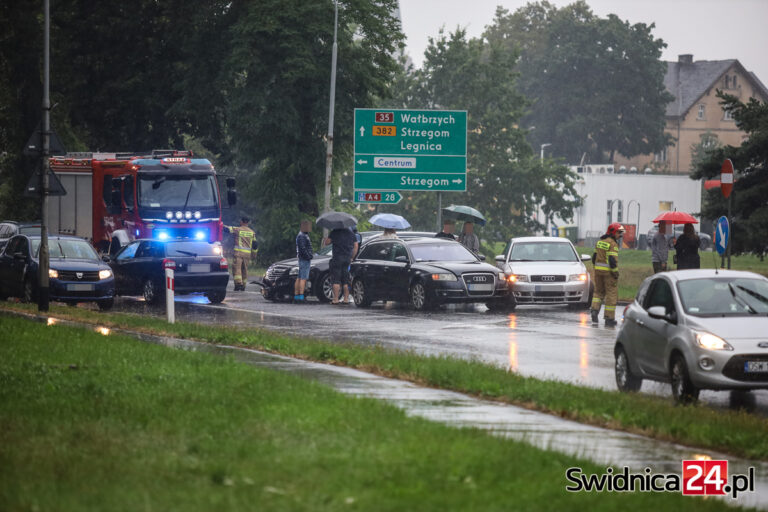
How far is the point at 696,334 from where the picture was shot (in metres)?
12.8

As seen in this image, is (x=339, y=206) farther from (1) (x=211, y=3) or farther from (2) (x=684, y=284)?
(2) (x=684, y=284)

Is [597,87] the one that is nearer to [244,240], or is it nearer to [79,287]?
[244,240]

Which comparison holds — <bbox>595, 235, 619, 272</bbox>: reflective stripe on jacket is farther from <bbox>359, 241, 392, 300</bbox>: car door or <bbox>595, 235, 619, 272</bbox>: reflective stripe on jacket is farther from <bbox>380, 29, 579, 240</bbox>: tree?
<bbox>380, 29, 579, 240</bbox>: tree

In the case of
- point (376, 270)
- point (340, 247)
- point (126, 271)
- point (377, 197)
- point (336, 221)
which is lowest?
point (126, 271)

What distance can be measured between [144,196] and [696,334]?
74.1ft

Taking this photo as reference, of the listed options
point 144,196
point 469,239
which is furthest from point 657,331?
point 144,196

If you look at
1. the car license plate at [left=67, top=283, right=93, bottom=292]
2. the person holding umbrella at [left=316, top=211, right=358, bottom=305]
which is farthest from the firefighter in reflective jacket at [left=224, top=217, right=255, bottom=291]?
the car license plate at [left=67, top=283, right=93, bottom=292]

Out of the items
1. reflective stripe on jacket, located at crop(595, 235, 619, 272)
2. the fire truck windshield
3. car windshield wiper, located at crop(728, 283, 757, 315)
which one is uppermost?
the fire truck windshield

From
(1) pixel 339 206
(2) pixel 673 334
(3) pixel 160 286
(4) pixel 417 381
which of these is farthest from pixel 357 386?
(1) pixel 339 206

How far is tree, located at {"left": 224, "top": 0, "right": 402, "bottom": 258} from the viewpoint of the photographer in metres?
43.6

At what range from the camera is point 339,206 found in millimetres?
53281

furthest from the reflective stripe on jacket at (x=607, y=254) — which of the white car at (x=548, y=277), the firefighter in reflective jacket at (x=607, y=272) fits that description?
the white car at (x=548, y=277)

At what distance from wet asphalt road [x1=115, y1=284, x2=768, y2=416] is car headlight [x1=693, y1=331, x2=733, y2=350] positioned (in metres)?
0.85

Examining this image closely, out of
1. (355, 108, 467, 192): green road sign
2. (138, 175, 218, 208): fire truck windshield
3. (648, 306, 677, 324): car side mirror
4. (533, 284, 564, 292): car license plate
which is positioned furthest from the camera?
(355, 108, 467, 192): green road sign
